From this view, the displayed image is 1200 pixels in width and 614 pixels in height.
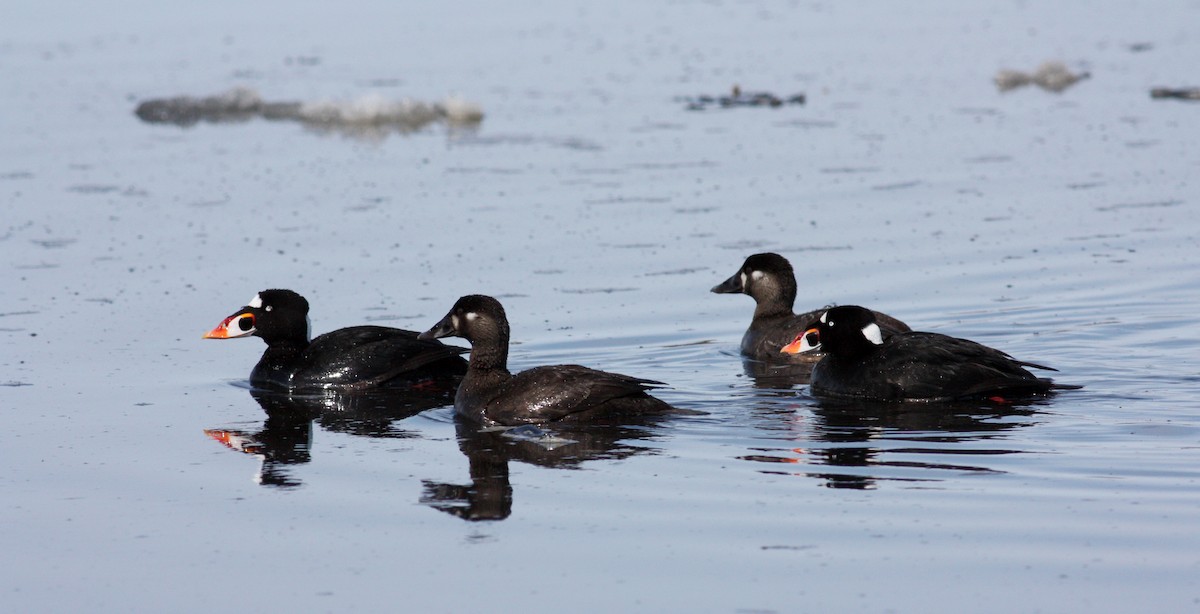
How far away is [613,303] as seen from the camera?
45.4 feet

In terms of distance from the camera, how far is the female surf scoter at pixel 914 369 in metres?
11.1

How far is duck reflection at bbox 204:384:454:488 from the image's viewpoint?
9758 millimetres

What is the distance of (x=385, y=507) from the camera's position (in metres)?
8.51

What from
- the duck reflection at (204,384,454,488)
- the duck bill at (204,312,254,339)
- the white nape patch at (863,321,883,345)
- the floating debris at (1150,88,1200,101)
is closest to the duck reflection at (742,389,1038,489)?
the white nape patch at (863,321,883,345)

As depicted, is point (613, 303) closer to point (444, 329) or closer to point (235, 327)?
point (444, 329)

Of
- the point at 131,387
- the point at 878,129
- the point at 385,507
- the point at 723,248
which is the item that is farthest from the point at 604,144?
the point at 385,507

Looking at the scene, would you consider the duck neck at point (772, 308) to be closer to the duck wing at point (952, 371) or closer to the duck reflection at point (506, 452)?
the duck wing at point (952, 371)

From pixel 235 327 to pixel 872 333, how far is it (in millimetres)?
4651

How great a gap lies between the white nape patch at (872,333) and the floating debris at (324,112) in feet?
36.6

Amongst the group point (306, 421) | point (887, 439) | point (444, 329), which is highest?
point (444, 329)

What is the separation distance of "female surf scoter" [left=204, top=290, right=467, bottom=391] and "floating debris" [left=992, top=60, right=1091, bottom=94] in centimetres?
1387

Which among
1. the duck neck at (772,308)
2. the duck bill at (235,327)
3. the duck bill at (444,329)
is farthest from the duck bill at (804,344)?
the duck bill at (235,327)

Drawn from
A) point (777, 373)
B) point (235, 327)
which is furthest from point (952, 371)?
point (235, 327)

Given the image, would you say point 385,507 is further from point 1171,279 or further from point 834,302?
point 1171,279
